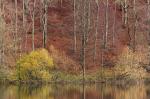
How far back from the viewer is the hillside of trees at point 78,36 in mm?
58250

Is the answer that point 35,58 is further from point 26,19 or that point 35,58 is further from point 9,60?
point 26,19

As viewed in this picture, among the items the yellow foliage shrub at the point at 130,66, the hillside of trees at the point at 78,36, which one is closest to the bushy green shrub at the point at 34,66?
the hillside of trees at the point at 78,36

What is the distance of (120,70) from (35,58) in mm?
11494

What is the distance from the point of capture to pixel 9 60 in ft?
192

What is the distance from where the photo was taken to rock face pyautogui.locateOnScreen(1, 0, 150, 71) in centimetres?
6731

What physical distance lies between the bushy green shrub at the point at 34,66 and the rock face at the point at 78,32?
1090cm

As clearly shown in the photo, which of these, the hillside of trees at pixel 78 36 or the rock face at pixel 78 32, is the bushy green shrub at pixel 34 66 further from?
the rock face at pixel 78 32

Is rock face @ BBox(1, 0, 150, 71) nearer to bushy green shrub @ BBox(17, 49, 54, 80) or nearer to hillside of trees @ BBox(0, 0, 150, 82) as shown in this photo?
hillside of trees @ BBox(0, 0, 150, 82)

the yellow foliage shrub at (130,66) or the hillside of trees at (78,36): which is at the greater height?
the hillside of trees at (78,36)

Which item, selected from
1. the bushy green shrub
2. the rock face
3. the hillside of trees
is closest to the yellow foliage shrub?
the hillside of trees

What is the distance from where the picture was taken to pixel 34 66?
52688 millimetres

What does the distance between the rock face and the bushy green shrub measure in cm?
1090

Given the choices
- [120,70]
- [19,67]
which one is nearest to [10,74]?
[19,67]

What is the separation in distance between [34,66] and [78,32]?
20.6 metres
